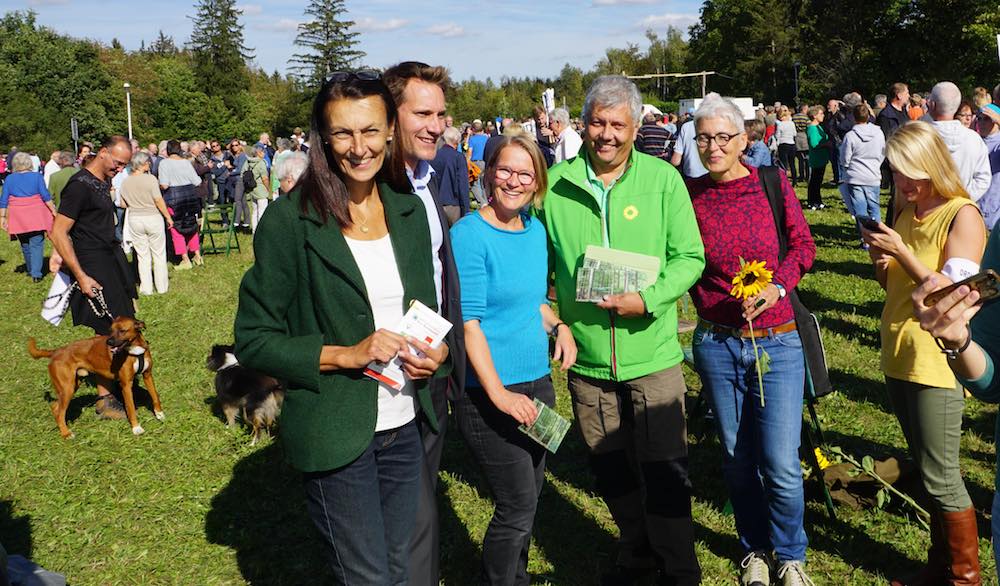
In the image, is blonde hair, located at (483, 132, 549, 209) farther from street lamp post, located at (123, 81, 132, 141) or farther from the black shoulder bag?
street lamp post, located at (123, 81, 132, 141)

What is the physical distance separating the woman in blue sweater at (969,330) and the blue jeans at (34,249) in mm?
14051

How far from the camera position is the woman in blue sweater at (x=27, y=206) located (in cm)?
1270

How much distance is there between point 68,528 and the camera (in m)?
4.72

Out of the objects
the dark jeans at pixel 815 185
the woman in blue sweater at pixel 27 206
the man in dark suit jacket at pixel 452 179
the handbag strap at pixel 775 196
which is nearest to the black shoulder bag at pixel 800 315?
the handbag strap at pixel 775 196

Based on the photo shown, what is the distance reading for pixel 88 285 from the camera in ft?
19.7

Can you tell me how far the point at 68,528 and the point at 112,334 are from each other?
1.84 meters

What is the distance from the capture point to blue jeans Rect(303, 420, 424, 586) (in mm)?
2270

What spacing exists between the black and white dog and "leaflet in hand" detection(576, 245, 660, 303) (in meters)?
3.44

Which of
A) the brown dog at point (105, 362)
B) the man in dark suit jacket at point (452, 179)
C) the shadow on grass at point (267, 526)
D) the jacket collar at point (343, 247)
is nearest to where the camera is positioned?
the jacket collar at point (343, 247)

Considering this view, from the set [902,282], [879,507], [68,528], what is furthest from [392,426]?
[68,528]

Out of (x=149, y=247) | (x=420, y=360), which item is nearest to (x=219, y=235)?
(x=149, y=247)

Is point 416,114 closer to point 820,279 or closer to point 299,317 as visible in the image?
point 299,317

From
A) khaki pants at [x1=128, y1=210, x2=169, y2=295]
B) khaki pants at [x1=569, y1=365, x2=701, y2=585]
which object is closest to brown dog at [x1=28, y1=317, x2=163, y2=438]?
khaki pants at [x1=569, y1=365, x2=701, y2=585]

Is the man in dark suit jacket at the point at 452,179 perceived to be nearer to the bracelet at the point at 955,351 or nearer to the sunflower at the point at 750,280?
the sunflower at the point at 750,280
